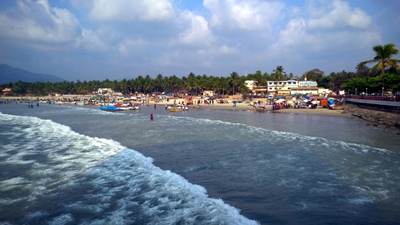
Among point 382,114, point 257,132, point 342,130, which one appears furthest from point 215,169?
point 382,114

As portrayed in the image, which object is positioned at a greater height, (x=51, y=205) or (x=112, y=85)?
(x=112, y=85)

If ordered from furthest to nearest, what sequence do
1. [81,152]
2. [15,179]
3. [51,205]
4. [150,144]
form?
[150,144], [81,152], [15,179], [51,205]

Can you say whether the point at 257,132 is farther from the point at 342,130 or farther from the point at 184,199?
the point at 184,199

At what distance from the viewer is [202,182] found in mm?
10281

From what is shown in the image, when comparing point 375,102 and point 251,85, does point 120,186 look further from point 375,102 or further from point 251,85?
point 251,85

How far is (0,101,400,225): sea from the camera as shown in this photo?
7730mm

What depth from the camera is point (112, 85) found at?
114875 mm

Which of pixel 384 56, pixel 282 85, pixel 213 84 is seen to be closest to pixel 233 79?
pixel 213 84

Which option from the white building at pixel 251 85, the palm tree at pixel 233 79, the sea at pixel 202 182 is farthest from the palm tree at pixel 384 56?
the white building at pixel 251 85

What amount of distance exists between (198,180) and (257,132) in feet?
40.4

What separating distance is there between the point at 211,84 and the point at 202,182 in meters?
72.7

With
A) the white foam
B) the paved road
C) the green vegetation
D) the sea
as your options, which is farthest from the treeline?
the white foam

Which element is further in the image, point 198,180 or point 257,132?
point 257,132

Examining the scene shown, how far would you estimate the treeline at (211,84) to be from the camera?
5350 cm
